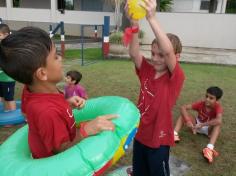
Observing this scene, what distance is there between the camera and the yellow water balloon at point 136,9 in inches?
72.0

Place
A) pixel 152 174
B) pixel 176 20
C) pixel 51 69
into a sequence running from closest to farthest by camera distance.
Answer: pixel 51 69 < pixel 152 174 < pixel 176 20

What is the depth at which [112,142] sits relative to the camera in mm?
1584

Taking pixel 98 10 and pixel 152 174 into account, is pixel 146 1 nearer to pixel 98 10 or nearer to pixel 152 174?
pixel 152 174

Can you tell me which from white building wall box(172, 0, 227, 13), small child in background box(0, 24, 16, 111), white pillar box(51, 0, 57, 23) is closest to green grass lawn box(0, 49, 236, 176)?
small child in background box(0, 24, 16, 111)

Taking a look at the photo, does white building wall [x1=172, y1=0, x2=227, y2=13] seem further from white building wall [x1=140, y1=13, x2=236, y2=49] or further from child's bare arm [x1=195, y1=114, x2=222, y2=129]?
child's bare arm [x1=195, y1=114, x2=222, y2=129]

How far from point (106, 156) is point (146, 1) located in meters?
0.94

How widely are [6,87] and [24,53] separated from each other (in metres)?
3.36

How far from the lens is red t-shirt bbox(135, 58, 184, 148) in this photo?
2.19m

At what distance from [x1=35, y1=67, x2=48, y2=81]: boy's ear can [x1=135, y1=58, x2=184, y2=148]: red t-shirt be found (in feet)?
2.99

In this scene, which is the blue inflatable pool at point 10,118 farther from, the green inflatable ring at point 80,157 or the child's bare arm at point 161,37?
the child's bare arm at point 161,37

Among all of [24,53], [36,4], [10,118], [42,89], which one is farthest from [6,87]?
[36,4]

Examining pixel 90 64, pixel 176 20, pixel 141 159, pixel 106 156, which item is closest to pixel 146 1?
pixel 106 156

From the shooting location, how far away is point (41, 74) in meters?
1.55

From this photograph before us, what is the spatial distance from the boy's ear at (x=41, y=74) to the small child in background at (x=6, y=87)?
3.13m
